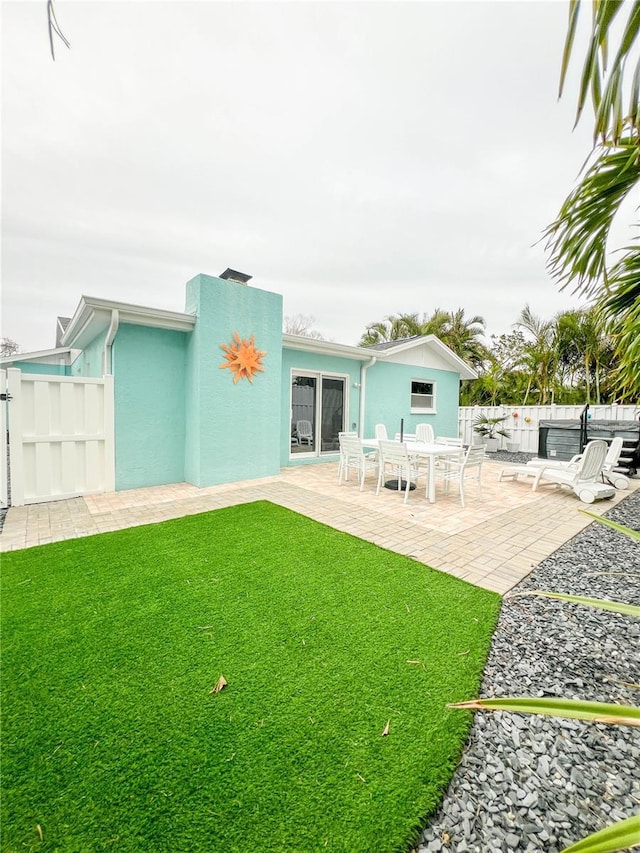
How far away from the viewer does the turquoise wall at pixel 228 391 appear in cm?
729

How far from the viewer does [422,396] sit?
13734mm

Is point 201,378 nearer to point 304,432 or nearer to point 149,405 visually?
point 149,405

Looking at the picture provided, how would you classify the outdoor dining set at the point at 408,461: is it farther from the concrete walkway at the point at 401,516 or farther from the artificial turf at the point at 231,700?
the artificial turf at the point at 231,700

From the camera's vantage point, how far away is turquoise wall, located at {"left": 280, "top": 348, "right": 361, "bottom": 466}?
31.6ft

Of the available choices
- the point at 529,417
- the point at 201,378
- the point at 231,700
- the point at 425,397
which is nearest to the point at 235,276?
the point at 201,378

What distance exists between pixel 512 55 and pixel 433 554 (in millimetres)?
4872

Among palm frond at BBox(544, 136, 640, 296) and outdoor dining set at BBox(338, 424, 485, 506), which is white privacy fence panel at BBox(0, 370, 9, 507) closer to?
outdoor dining set at BBox(338, 424, 485, 506)

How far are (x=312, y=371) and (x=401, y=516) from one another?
5.53 metres

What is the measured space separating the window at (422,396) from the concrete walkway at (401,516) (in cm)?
559

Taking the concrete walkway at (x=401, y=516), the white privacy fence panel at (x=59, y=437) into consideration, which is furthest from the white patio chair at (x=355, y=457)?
the white privacy fence panel at (x=59, y=437)

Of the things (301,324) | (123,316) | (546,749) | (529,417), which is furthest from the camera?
(301,324)

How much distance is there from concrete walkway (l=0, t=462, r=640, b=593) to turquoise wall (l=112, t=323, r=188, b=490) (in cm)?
40

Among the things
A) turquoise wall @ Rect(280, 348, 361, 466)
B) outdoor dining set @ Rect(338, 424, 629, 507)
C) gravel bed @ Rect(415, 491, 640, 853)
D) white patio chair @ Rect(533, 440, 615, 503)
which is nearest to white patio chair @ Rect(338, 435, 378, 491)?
outdoor dining set @ Rect(338, 424, 629, 507)

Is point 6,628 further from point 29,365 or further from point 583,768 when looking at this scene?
point 29,365
